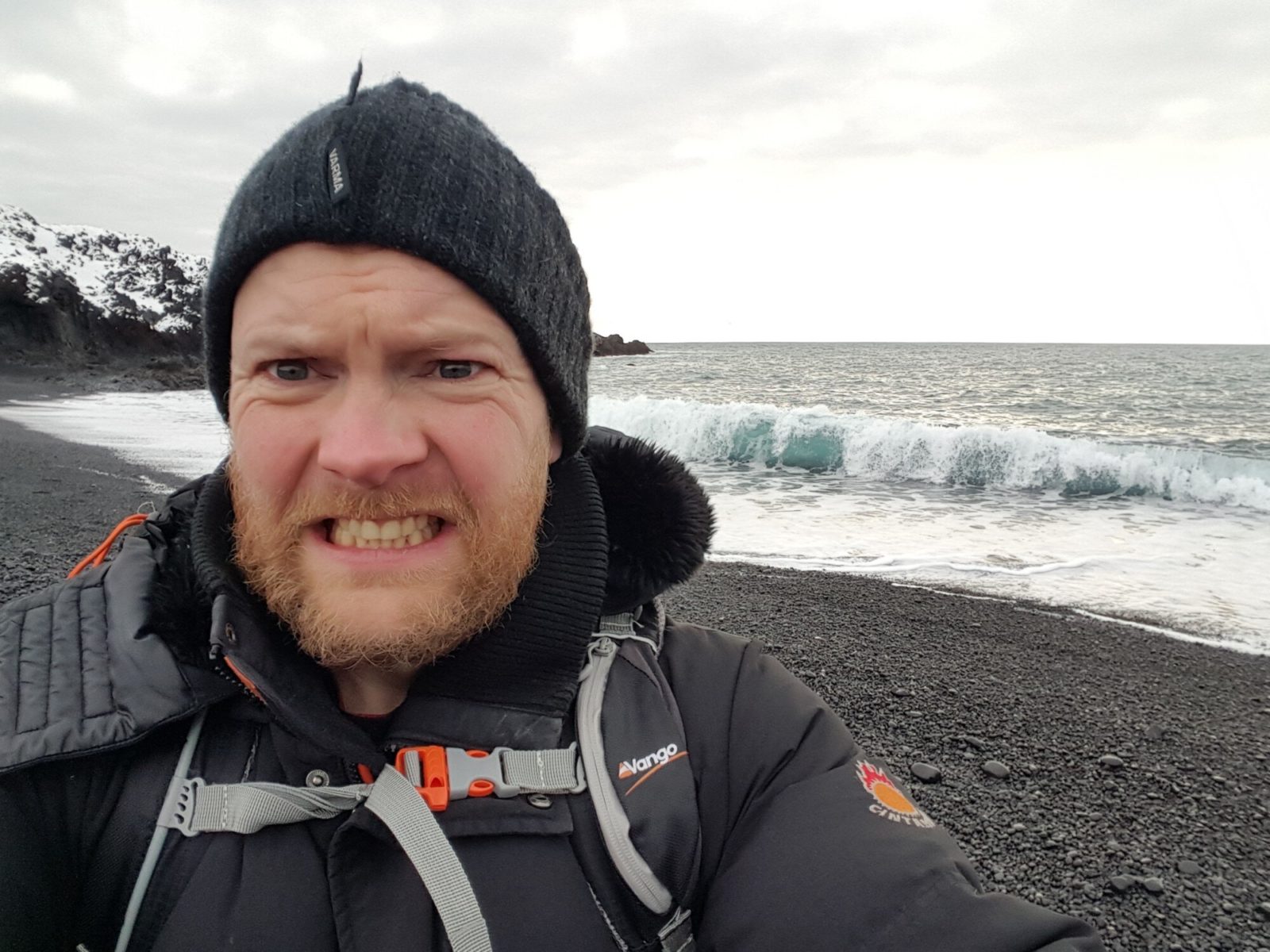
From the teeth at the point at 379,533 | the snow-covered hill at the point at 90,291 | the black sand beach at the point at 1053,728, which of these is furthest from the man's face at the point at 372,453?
the snow-covered hill at the point at 90,291

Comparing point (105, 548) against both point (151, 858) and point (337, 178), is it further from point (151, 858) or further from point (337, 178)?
point (337, 178)

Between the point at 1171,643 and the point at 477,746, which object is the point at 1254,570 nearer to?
the point at 1171,643

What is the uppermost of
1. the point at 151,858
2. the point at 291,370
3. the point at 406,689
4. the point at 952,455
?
the point at 291,370

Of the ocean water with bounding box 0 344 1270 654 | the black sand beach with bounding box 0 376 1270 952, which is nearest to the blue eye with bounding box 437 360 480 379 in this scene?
the black sand beach with bounding box 0 376 1270 952

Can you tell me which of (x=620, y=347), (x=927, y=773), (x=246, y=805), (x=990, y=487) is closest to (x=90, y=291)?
(x=990, y=487)

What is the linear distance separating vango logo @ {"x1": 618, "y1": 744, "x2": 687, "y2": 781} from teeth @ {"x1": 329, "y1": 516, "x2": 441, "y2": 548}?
2.18 feet

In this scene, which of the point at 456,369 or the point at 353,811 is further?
the point at 456,369

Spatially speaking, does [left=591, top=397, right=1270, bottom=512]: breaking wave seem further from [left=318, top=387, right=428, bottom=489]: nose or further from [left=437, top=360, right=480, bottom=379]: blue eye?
[left=318, top=387, right=428, bottom=489]: nose

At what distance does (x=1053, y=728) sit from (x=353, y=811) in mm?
4388

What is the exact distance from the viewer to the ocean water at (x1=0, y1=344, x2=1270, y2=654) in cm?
805

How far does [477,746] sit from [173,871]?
589mm

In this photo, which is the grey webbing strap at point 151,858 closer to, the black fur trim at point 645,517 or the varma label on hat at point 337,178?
the black fur trim at point 645,517

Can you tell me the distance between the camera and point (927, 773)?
13.0 feet

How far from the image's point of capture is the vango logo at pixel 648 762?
1592 millimetres
